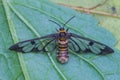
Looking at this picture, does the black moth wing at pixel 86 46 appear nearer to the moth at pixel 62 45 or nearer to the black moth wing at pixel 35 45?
the moth at pixel 62 45

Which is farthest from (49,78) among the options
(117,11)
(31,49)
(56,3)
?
(117,11)

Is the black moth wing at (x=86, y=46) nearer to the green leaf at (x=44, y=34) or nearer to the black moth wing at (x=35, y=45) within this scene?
the green leaf at (x=44, y=34)

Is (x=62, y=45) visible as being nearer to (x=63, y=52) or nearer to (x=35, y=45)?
(x=63, y=52)

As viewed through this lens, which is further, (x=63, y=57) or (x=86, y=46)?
(x=86, y=46)

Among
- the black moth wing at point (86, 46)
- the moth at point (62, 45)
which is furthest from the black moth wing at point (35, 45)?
the black moth wing at point (86, 46)

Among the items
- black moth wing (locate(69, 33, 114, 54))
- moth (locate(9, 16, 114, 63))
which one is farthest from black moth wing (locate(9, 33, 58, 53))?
black moth wing (locate(69, 33, 114, 54))

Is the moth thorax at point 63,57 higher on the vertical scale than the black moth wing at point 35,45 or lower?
lower

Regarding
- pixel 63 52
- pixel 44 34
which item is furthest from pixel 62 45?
pixel 44 34
